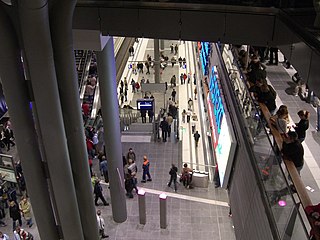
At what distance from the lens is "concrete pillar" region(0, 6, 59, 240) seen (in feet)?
18.7

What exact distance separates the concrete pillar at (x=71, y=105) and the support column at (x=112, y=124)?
3.51m

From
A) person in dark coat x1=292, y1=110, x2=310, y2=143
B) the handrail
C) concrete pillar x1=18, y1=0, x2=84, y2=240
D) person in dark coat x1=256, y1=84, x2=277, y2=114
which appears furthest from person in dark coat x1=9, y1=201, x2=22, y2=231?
person in dark coat x1=292, y1=110, x2=310, y2=143

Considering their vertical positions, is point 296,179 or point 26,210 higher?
point 296,179

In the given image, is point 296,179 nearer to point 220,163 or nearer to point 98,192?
point 220,163

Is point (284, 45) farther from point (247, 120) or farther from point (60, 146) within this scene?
point (60, 146)

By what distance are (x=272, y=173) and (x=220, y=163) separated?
458cm

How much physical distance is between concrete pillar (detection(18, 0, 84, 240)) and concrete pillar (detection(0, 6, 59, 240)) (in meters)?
0.18

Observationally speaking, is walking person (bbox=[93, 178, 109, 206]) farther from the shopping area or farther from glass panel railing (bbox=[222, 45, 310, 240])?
glass panel railing (bbox=[222, 45, 310, 240])

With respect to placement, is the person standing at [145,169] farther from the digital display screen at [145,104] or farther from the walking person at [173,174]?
the digital display screen at [145,104]

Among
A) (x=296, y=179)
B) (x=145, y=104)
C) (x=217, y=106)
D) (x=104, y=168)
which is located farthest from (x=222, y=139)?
(x=145, y=104)

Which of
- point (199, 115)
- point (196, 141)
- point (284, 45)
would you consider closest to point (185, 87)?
point (199, 115)

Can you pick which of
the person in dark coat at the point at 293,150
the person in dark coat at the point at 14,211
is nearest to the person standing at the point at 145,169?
the person in dark coat at the point at 14,211

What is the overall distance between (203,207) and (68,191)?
6.80 metres

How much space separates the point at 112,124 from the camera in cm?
1086
